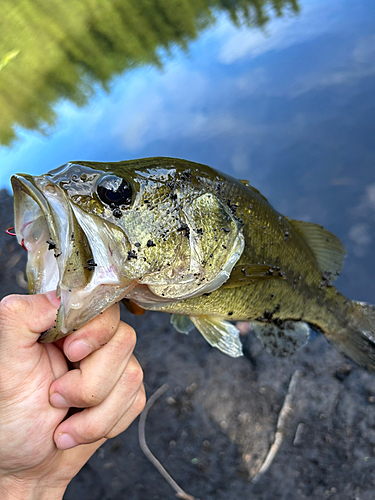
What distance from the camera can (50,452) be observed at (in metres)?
1.32

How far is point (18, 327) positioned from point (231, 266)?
2.64 feet

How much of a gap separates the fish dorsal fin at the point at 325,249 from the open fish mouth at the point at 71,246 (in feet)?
3.72

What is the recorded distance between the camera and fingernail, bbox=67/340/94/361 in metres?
1.18

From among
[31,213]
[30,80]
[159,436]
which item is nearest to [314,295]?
[31,213]

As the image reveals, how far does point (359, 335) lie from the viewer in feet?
6.25

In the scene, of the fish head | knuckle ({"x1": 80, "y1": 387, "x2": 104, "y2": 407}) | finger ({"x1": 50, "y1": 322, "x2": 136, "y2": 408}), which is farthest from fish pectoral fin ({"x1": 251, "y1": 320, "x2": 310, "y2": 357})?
knuckle ({"x1": 80, "y1": 387, "x2": 104, "y2": 407})

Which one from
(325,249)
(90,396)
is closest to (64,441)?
(90,396)

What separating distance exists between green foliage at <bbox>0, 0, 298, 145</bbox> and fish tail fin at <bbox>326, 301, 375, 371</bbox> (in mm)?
6813

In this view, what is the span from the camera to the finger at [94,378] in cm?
122

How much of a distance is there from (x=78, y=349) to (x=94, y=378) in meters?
0.14

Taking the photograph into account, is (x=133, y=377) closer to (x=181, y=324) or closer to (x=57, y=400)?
(x=57, y=400)

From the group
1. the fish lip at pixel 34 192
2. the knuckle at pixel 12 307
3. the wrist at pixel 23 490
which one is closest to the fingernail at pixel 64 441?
the wrist at pixel 23 490

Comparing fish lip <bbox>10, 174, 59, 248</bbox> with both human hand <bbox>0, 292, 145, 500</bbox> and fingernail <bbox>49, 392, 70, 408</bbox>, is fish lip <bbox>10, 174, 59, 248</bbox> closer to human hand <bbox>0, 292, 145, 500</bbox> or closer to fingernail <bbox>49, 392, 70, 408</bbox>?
human hand <bbox>0, 292, 145, 500</bbox>

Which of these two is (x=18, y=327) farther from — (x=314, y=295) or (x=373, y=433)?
(x=373, y=433)
